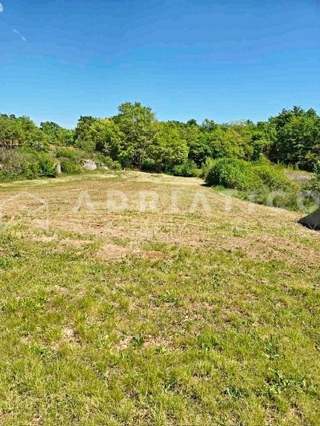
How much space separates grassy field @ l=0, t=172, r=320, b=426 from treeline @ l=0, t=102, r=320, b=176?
101 feet

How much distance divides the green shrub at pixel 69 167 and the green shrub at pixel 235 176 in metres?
14.1

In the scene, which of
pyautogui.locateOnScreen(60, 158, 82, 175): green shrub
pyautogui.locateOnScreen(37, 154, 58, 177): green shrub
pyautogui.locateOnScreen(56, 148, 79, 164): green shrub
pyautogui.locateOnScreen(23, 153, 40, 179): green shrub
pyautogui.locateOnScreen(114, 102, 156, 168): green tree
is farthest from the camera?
pyautogui.locateOnScreen(114, 102, 156, 168): green tree

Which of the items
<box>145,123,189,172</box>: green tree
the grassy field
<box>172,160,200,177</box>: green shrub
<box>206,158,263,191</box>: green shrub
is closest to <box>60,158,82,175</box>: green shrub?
<box>145,123,189,172</box>: green tree

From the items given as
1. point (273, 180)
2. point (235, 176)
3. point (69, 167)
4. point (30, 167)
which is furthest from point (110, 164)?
point (273, 180)

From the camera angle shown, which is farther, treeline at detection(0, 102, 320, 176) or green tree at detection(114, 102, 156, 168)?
green tree at detection(114, 102, 156, 168)

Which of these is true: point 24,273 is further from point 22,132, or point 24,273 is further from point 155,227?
point 22,132

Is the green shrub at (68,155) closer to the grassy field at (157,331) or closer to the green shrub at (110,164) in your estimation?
the green shrub at (110,164)

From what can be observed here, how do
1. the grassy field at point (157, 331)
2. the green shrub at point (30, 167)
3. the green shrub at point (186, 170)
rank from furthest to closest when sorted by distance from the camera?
the green shrub at point (186, 170) → the green shrub at point (30, 167) → the grassy field at point (157, 331)

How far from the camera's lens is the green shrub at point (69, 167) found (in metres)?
29.6

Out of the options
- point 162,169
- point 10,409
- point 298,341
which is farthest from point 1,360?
point 162,169

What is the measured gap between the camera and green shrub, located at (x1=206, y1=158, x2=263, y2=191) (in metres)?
19.5

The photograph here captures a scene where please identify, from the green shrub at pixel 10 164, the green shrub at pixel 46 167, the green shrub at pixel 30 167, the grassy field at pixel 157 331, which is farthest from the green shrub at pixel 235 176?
the green shrub at pixel 10 164

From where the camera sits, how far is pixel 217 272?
5.83 m

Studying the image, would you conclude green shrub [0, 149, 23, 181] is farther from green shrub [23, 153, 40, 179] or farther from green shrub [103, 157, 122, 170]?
green shrub [103, 157, 122, 170]
